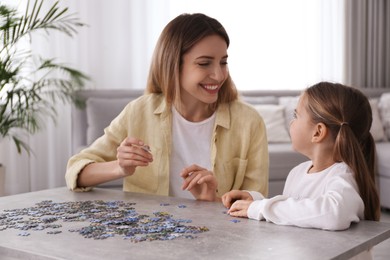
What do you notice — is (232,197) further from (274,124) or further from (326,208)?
(274,124)

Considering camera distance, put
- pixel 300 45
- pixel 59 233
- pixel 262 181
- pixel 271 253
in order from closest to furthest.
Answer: pixel 271 253, pixel 59 233, pixel 262 181, pixel 300 45

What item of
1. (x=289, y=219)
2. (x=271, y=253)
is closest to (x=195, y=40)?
(x=289, y=219)

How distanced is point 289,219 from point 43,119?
4950mm

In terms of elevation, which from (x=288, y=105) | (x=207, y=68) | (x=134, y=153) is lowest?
(x=288, y=105)

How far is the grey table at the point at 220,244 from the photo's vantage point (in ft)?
4.64

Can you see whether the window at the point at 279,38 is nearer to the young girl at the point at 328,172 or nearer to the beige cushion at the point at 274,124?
the beige cushion at the point at 274,124

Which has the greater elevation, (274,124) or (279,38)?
(279,38)

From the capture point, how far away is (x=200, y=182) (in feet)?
6.93

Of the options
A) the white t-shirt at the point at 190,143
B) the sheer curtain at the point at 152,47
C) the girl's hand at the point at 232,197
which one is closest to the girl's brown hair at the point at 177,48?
the white t-shirt at the point at 190,143

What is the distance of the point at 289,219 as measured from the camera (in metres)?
1.70

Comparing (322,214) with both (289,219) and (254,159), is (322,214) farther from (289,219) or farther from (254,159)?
(254,159)

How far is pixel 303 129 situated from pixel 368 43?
647 centimetres

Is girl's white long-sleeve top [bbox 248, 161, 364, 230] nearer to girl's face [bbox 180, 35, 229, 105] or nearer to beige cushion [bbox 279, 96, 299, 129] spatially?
girl's face [bbox 180, 35, 229, 105]

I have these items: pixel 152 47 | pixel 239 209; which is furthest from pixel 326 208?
pixel 152 47
